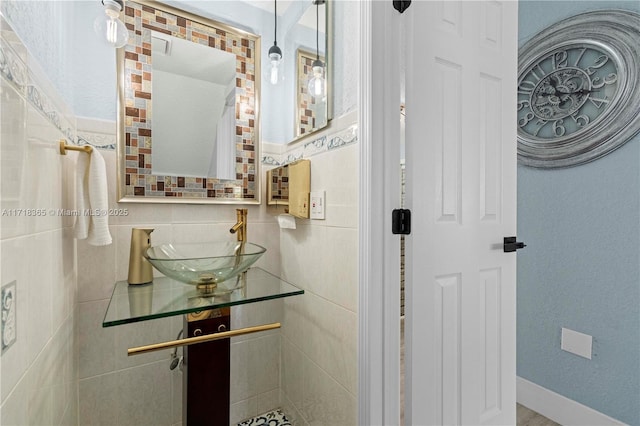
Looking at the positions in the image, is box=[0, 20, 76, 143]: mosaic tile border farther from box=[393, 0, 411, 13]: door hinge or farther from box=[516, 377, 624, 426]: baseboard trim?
box=[516, 377, 624, 426]: baseboard trim

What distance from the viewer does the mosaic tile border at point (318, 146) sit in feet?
3.78

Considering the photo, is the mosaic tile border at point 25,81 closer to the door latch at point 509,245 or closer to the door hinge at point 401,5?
the door hinge at point 401,5

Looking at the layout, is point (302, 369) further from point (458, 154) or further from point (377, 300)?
point (458, 154)

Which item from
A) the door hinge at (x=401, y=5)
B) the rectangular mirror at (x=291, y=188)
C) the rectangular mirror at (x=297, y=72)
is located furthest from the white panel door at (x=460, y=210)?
the rectangular mirror at (x=291, y=188)

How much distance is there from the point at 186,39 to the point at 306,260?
3.74 ft

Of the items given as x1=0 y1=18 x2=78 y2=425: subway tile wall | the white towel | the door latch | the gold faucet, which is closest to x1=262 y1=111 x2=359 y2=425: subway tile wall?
the gold faucet

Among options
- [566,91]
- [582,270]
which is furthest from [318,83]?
[582,270]

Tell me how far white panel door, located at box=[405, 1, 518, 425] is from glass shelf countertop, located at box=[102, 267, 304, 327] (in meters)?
0.48

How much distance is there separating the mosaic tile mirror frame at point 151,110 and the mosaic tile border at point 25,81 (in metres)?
0.36

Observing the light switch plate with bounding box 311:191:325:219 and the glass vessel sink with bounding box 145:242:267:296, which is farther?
the light switch plate with bounding box 311:191:325:219

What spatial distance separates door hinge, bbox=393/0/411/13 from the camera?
1049 millimetres

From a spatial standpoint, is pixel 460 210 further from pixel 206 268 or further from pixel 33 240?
pixel 33 240

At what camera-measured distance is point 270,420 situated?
1.57m

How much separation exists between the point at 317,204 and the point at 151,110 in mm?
828
